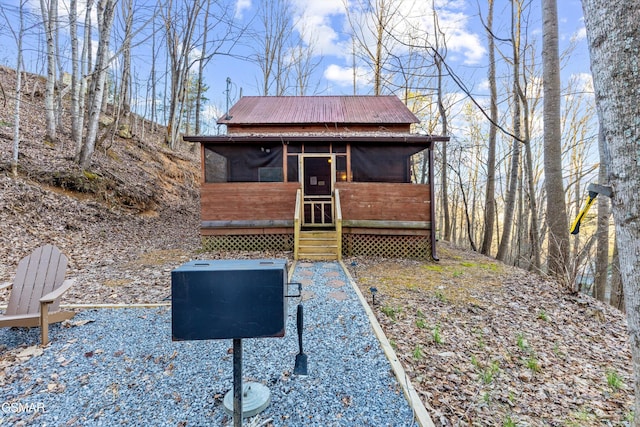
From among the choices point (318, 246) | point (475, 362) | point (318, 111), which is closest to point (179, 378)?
point (475, 362)

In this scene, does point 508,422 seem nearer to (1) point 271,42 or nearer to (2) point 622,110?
(2) point 622,110

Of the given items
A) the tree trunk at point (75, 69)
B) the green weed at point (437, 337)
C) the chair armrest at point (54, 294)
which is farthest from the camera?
the tree trunk at point (75, 69)

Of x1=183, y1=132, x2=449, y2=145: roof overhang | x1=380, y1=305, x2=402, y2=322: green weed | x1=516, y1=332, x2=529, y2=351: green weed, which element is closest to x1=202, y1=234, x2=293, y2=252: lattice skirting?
x1=183, y1=132, x2=449, y2=145: roof overhang

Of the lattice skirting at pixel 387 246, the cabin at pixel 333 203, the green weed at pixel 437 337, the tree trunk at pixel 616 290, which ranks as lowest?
the tree trunk at pixel 616 290

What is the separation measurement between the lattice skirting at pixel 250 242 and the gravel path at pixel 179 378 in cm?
442

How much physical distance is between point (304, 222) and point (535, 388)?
707 cm


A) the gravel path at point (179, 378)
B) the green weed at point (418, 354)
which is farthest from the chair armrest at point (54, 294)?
the green weed at point (418, 354)

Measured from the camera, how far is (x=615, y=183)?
1.44 metres

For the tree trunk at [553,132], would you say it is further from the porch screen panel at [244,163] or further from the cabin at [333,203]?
the porch screen panel at [244,163]

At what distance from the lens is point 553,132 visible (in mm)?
6152

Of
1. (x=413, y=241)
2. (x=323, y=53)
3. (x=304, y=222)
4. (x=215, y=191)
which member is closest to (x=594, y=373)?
(x=413, y=241)

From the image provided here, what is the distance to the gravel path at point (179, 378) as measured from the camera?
222 cm

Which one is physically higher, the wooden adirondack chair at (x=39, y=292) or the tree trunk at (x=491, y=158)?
the tree trunk at (x=491, y=158)

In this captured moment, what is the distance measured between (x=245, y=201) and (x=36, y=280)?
16.4 ft
